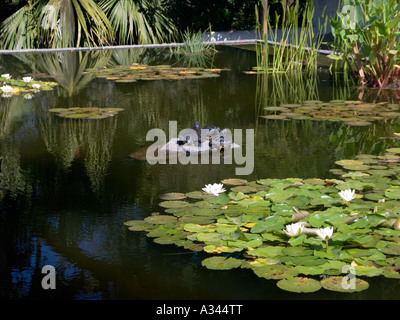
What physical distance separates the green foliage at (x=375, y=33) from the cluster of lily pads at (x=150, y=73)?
194 centimetres

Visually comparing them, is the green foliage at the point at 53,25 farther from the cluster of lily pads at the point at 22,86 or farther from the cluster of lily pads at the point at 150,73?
the cluster of lily pads at the point at 22,86

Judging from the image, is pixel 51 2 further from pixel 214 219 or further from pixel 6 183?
pixel 214 219

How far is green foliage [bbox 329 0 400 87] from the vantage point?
6.18m

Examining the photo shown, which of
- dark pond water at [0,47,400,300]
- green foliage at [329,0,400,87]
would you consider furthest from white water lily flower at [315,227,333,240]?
green foliage at [329,0,400,87]

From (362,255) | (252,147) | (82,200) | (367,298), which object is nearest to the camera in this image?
(367,298)

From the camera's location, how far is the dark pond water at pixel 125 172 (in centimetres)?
249

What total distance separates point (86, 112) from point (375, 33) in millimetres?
2728

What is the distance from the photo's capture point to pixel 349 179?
362 centimetres

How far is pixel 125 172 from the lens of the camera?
3.98 metres

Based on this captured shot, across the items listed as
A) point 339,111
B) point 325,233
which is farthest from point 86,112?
point 325,233

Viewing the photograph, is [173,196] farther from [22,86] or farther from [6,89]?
[22,86]

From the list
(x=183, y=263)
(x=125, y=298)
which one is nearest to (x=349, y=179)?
(x=183, y=263)

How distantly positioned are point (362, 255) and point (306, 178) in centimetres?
114

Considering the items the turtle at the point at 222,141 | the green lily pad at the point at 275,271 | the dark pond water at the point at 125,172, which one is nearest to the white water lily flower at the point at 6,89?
the dark pond water at the point at 125,172
